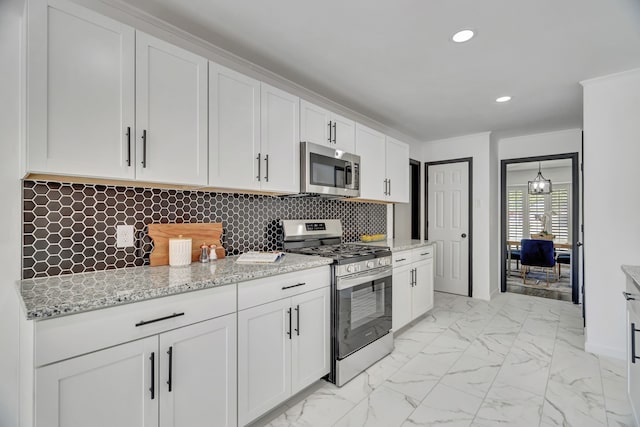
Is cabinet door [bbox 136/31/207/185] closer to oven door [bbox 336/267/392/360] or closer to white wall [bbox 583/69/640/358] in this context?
oven door [bbox 336/267/392/360]

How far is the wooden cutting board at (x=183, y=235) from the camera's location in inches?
76.5

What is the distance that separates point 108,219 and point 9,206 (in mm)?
414

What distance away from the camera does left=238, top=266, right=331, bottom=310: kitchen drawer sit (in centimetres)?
172

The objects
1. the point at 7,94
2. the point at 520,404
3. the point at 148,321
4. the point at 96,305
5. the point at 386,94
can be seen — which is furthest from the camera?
the point at 386,94

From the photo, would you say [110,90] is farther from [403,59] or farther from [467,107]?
[467,107]

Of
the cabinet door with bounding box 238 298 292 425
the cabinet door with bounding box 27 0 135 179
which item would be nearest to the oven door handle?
the cabinet door with bounding box 238 298 292 425

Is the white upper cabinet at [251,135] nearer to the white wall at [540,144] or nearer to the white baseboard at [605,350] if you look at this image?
the white baseboard at [605,350]

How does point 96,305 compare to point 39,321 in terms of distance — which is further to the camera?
point 96,305

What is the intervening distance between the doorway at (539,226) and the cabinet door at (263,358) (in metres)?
4.44

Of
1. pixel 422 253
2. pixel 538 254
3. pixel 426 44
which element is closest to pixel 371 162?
pixel 422 253

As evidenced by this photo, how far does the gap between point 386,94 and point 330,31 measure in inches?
49.7

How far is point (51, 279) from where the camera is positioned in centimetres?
156

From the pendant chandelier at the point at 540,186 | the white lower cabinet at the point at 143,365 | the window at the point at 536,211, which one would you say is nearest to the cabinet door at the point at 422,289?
the white lower cabinet at the point at 143,365

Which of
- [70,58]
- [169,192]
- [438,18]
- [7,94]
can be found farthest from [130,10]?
[438,18]
